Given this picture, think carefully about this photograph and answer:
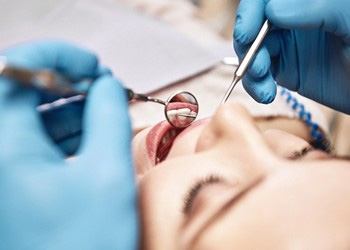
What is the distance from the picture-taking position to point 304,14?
3.40 feet

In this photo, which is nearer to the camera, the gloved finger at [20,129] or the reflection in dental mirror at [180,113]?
the gloved finger at [20,129]

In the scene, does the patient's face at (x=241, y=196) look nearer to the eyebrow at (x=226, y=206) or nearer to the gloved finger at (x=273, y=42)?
the eyebrow at (x=226, y=206)

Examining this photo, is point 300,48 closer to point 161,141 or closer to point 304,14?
point 304,14

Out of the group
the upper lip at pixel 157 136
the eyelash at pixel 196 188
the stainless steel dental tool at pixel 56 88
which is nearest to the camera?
the stainless steel dental tool at pixel 56 88

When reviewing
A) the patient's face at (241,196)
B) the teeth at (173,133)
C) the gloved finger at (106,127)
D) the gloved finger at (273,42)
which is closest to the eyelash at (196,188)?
the patient's face at (241,196)

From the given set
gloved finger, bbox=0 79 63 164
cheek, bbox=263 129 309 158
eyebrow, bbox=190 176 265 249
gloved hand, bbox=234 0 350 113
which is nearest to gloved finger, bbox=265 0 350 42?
gloved hand, bbox=234 0 350 113

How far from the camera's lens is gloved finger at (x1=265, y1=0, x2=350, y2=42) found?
1.04 metres

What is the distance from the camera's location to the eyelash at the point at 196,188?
31.2 inches

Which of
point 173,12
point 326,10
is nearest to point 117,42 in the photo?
point 173,12

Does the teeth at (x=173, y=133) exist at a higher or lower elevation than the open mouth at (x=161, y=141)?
higher

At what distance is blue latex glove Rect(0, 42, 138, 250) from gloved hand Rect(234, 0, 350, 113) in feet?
1.41

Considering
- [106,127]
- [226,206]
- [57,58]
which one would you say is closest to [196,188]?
[226,206]

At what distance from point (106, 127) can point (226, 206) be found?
0.20 meters

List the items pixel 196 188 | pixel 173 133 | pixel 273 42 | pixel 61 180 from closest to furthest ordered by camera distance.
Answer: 1. pixel 61 180
2. pixel 196 188
3. pixel 173 133
4. pixel 273 42
